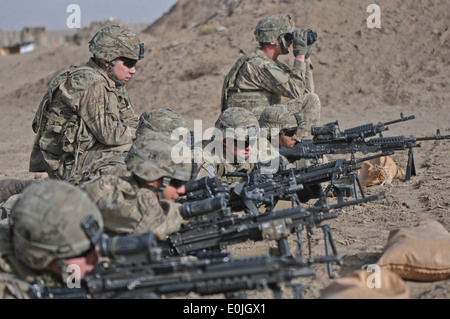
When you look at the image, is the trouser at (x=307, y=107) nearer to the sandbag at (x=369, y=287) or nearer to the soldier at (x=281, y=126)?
the soldier at (x=281, y=126)

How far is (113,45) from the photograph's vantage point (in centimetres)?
684

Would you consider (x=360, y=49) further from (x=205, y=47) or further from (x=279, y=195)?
(x=279, y=195)

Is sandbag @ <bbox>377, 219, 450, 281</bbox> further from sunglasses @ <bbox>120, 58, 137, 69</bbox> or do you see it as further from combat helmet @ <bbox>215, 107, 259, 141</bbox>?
sunglasses @ <bbox>120, 58, 137, 69</bbox>

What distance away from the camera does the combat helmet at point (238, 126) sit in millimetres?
6816

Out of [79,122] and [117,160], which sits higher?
[79,122]

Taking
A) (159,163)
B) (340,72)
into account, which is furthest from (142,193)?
(340,72)

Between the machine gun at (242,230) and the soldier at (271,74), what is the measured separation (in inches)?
163

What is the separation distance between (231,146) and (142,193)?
2.42 meters

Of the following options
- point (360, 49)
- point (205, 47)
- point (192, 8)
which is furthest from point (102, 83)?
point (192, 8)

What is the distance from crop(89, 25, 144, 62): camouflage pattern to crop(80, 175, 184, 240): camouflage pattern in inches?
99.0

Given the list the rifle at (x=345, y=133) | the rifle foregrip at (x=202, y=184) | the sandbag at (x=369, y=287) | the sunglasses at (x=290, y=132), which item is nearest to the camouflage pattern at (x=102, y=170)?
the rifle foregrip at (x=202, y=184)

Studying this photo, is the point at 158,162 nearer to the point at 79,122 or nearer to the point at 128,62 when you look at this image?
the point at 79,122

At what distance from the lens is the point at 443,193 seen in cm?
754
